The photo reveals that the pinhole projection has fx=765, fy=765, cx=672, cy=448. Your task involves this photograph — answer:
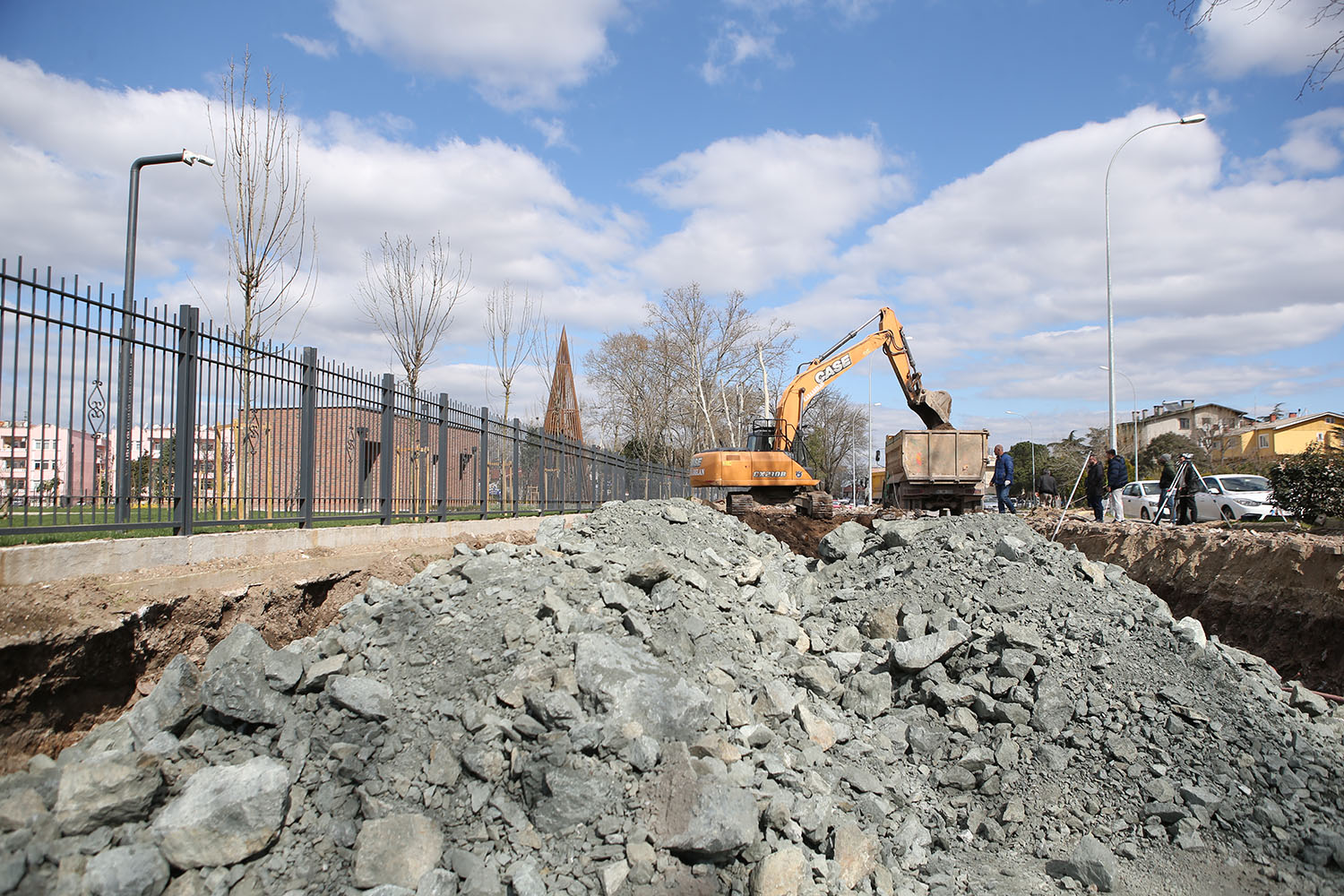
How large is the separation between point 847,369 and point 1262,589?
9.76m

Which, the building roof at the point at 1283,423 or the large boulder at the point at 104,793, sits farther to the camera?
the building roof at the point at 1283,423

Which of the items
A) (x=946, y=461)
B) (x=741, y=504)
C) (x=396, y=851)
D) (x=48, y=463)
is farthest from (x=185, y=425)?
(x=946, y=461)

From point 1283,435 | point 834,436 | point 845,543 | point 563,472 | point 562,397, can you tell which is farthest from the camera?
point 834,436

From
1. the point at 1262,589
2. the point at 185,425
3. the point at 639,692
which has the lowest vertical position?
the point at 1262,589

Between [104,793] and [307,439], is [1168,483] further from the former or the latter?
[104,793]

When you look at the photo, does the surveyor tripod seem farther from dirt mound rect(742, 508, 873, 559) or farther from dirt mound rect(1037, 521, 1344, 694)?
dirt mound rect(742, 508, 873, 559)

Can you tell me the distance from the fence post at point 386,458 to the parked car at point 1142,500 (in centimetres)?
2121

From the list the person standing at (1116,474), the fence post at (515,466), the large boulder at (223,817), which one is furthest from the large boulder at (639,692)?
the person standing at (1116,474)

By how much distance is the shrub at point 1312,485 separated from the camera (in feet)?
46.6

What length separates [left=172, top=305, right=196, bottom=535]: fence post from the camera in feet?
18.2

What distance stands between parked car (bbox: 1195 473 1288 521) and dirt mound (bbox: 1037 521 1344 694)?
660 centimetres

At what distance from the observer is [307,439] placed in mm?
7137

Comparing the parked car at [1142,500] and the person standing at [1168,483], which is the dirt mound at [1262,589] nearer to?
the person standing at [1168,483]

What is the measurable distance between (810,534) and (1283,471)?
374 inches
